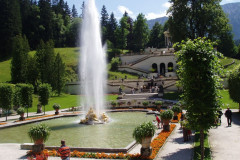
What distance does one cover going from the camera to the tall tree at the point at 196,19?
3369cm

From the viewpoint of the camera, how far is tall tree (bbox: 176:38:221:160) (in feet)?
33.4

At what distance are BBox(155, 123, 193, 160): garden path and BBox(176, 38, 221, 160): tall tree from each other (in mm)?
1945

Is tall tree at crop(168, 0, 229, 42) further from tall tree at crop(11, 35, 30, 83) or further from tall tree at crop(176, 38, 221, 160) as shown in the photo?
tall tree at crop(11, 35, 30, 83)

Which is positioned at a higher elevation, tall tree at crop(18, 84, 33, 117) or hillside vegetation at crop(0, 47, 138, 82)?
hillside vegetation at crop(0, 47, 138, 82)

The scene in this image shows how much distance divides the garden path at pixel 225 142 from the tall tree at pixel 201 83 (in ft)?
7.10

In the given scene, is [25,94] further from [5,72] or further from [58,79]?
[5,72]

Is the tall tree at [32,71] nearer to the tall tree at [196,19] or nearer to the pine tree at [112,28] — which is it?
the tall tree at [196,19]

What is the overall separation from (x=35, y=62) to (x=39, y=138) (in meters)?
37.3

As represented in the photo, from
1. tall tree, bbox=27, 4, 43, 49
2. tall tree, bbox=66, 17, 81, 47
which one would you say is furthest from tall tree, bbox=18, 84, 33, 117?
tall tree, bbox=66, 17, 81, 47

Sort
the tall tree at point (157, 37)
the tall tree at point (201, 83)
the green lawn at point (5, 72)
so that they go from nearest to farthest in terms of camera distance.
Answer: the tall tree at point (201, 83)
the green lawn at point (5, 72)
the tall tree at point (157, 37)

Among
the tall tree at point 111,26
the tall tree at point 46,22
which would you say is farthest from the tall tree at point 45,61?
the tall tree at point 111,26

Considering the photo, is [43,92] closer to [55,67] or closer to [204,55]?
[55,67]

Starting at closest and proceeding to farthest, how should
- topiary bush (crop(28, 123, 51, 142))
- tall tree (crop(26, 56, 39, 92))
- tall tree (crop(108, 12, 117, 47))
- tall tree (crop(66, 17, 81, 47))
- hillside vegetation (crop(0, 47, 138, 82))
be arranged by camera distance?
topiary bush (crop(28, 123, 51, 142)) < tall tree (crop(26, 56, 39, 92)) < hillside vegetation (crop(0, 47, 138, 82)) < tall tree (crop(66, 17, 81, 47)) < tall tree (crop(108, 12, 117, 47))

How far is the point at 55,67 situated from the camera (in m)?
46.1
